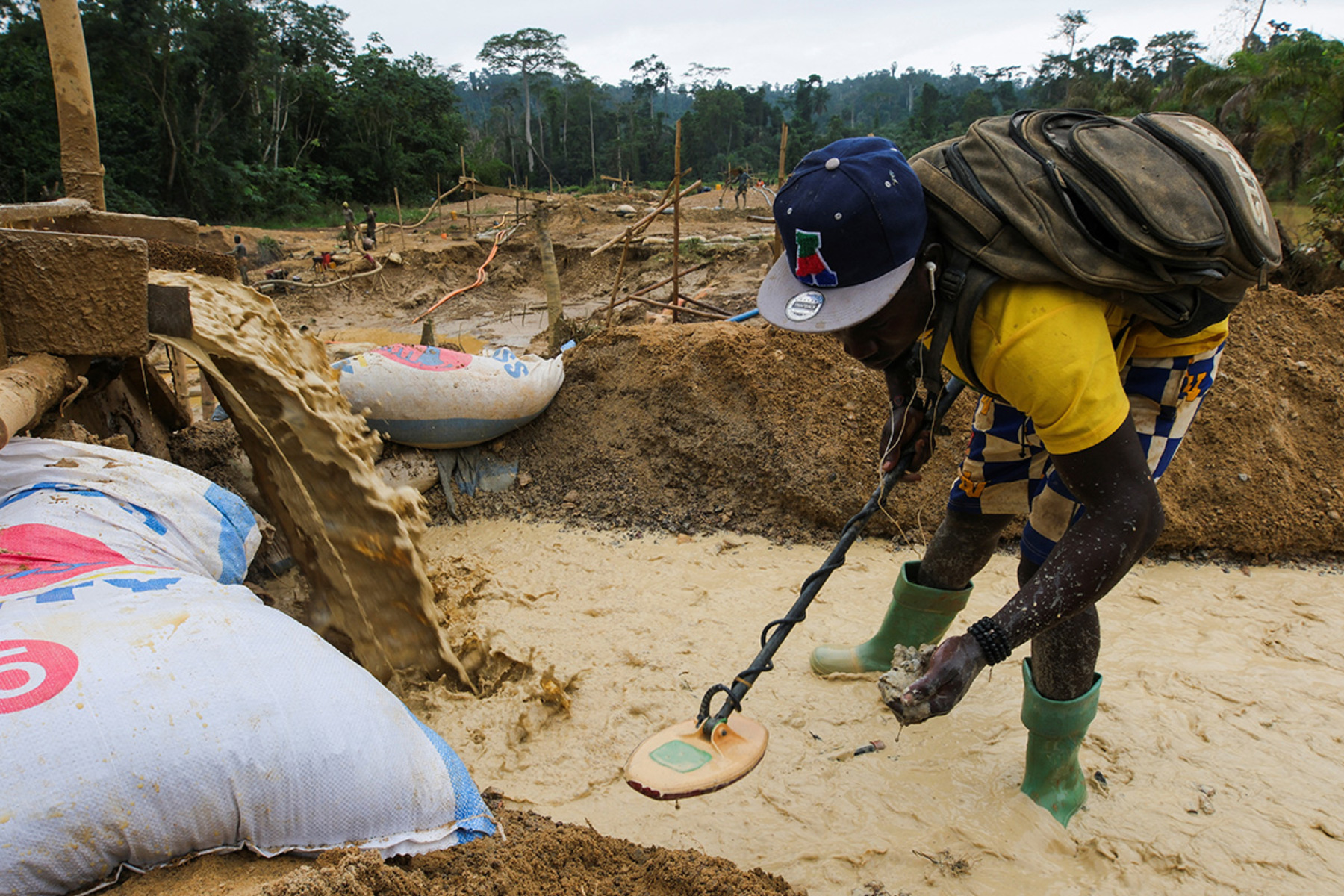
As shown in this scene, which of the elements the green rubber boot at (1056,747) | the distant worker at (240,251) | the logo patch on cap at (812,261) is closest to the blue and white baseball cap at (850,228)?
the logo patch on cap at (812,261)

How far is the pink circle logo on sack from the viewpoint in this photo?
116cm

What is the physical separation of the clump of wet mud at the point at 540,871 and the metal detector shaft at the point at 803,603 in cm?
28

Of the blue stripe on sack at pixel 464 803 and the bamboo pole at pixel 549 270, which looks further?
the bamboo pole at pixel 549 270

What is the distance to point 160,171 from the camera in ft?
67.4

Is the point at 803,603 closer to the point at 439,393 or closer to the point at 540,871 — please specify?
the point at 540,871

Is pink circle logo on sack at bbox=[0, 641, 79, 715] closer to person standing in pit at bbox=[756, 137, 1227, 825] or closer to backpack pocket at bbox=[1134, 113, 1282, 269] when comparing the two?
person standing in pit at bbox=[756, 137, 1227, 825]

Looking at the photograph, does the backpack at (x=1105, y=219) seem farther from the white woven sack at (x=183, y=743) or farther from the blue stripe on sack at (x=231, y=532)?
the blue stripe on sack at (x=231, y=532)

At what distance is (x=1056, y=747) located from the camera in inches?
68.0

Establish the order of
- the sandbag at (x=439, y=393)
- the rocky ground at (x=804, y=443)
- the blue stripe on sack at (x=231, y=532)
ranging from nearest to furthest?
the blue stripe on sack at (x=231, y=532) < the rocky ground at (x=804, y=443) < the sandbag at (x=439, y=393)

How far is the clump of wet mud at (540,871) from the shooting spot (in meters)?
1.19

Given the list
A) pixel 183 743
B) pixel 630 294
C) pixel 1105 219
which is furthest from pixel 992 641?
pixel 630 294

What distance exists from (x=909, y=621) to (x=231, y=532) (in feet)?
6.75

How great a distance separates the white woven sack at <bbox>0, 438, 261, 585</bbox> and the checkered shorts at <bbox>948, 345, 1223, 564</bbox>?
6.75 feet

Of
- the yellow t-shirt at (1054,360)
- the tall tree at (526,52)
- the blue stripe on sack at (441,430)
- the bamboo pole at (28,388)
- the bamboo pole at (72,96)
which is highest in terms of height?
the tall tree at (526,52)
